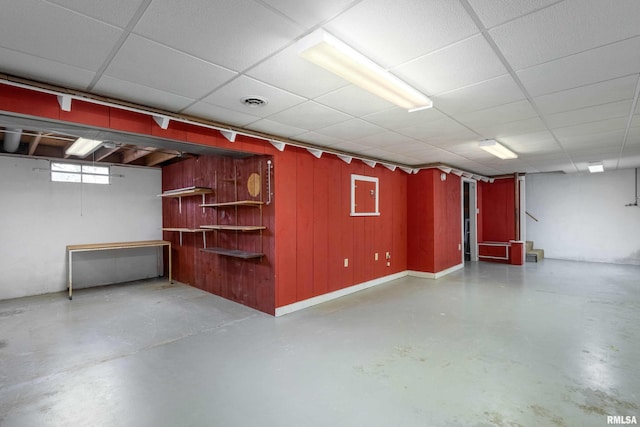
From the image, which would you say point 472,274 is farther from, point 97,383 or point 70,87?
point 70,87

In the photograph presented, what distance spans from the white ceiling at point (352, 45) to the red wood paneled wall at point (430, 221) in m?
2.99

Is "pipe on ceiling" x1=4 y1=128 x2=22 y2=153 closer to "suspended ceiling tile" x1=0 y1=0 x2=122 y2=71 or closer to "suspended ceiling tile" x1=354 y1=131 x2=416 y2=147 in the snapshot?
"suspended ceiling tile" x1=0 y1=0 x2=122 y2=71

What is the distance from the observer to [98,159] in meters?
5.83

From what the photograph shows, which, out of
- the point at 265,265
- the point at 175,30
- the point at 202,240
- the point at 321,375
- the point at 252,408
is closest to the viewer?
the point at 175,30

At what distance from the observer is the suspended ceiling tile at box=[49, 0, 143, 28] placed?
1512 millimetres

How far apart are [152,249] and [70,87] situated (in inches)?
201

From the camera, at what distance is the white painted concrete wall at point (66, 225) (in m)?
5.26

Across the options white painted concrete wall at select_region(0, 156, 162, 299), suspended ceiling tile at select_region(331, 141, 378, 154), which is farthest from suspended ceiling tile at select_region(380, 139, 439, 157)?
white painted concrete wall at select_region(0, 156, 162, 299)

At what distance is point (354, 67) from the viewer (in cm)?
205

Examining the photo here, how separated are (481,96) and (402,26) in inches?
55.3

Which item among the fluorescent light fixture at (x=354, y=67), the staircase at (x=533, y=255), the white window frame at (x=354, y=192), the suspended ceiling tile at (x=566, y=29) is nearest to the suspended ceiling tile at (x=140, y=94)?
the fluorescent light fixture at (x=354, y=67)

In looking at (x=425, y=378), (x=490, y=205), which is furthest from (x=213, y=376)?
(x=490, y=205)

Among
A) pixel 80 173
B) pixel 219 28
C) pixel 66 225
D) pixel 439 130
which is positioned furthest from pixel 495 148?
pixel 66 225

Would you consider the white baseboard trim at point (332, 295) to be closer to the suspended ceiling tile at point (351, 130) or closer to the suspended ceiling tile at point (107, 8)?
the suspended ceiling tile at point (351, 130)
